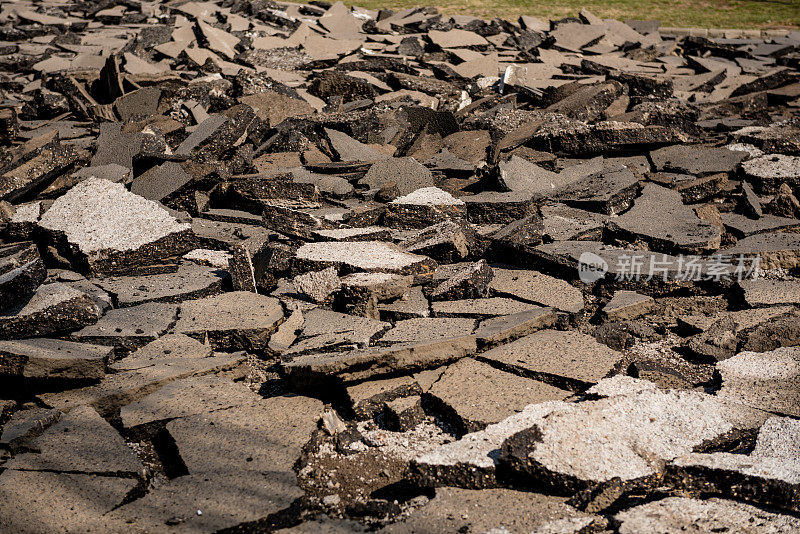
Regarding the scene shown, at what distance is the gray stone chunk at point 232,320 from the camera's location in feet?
12.3

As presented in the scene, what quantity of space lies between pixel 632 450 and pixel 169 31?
32.1 ft

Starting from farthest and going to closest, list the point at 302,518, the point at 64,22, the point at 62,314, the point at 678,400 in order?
the point at 64,22, the point at 62,314, the point at 678,400, the point at 302,518

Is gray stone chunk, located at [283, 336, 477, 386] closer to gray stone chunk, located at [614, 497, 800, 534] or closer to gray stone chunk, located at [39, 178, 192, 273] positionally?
gray stone chunk, located at [614, 497, 800, 534]

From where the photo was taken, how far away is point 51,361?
312 centimetres

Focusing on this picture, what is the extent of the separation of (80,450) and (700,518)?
2.54 meters

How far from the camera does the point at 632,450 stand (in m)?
2.73

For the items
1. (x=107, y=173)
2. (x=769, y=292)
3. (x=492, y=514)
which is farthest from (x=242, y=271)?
(x=769, y=292)

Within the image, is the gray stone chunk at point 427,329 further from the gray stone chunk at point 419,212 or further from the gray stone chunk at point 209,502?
the gray stone chunk at point 419,212

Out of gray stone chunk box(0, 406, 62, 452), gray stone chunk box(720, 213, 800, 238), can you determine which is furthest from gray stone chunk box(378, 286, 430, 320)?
gray stone chunk box(720, 213, 800, 238)

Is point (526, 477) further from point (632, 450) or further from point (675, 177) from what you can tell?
point (675, 177)

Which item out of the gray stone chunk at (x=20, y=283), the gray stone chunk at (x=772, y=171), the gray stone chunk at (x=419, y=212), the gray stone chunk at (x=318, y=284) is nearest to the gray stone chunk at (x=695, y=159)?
the gray stone chunk at (x=772, y=171)

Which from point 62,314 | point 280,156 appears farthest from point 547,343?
point 280,156

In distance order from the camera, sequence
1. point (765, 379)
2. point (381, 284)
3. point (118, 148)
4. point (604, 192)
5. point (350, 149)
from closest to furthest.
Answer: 1. point (765, 379)
2. point (381, 284)
3. point (604, 192)
4. point (118, 148)
5. point (350, 149)

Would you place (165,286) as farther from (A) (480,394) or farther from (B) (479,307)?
(A) (480,394)
